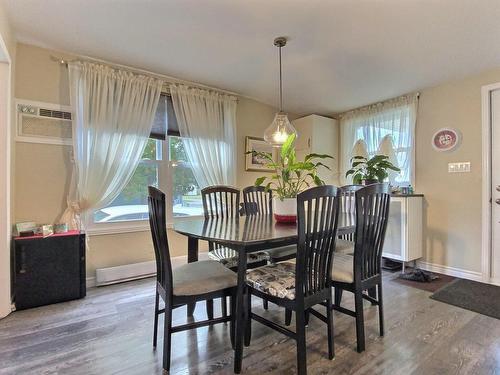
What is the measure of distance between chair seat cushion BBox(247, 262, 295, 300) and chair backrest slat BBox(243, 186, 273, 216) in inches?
40.3

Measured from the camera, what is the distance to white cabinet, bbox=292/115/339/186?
421 cm

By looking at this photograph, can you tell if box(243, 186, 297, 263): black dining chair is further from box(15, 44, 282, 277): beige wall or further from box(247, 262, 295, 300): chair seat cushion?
box(15, 44, 282, 277): beige wall

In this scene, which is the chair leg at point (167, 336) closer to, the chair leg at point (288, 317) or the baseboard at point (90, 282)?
the chair leg at point (288, 317)

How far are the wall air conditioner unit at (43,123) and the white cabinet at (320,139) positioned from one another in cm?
313

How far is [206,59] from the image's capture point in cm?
279

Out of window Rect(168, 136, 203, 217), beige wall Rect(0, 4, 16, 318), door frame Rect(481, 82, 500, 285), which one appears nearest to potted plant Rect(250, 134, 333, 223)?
window Rect(168, 136, 203, 217)

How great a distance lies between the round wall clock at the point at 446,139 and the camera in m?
3.11

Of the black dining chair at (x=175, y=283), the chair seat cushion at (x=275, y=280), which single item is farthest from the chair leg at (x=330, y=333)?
the black dining chair at (x=175, y=283)

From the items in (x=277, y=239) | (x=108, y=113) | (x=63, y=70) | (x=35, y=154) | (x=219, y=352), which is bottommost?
(x=219, y=352)

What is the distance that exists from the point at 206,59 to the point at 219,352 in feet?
8.62

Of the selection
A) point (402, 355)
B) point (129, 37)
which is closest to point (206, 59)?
point (129, 37)

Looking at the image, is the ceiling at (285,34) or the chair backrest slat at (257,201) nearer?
the ceiling at (285,34)

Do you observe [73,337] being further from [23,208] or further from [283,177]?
[283,177]

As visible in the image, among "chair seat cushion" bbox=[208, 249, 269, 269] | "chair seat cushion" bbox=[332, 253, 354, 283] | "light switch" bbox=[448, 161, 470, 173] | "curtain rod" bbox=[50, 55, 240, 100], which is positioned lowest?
"chair seat cushion" bbox=[208, 249, 269, 269]
